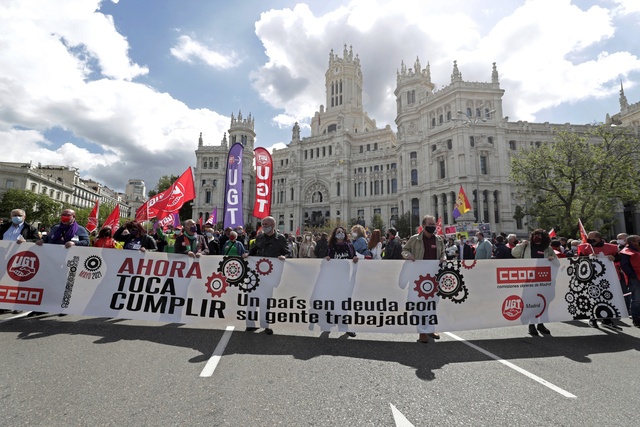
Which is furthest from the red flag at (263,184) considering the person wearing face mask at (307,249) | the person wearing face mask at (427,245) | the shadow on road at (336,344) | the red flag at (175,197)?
the person wearing face mask at (427,245)

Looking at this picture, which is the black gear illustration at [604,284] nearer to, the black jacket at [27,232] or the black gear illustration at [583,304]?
the black gear illustration at [583,304]

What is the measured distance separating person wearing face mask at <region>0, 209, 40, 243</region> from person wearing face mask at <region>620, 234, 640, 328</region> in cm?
1335

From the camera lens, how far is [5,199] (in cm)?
4378

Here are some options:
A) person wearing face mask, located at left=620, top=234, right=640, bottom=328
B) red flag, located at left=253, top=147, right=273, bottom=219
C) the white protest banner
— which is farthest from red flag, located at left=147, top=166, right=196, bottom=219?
person wearing face mask, located at left=620, top=234, right=640, bottom=328

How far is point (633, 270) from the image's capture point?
679cm

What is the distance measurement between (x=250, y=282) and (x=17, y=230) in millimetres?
5569

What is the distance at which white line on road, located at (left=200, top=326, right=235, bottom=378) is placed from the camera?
389 centimetres

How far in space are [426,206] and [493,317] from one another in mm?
48246

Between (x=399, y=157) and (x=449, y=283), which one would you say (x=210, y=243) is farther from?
(x=399, y=157)

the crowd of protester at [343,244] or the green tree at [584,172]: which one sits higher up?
the green tree at [584,172]

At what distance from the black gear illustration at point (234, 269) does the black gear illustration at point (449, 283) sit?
3.73m

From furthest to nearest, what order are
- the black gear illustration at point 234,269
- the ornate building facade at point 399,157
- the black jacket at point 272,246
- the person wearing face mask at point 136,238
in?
the ornate building facade at point 399,157 < the person wearing face mask at point 136,238 < the black jacket at point 272,246 < the black gear illustration at point 234,269

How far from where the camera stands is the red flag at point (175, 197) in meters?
10.4

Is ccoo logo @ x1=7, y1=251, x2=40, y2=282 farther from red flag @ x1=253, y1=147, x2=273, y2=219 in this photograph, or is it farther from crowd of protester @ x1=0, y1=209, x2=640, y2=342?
red flag @ x1=253, y1=147, x2=273, y2=219
